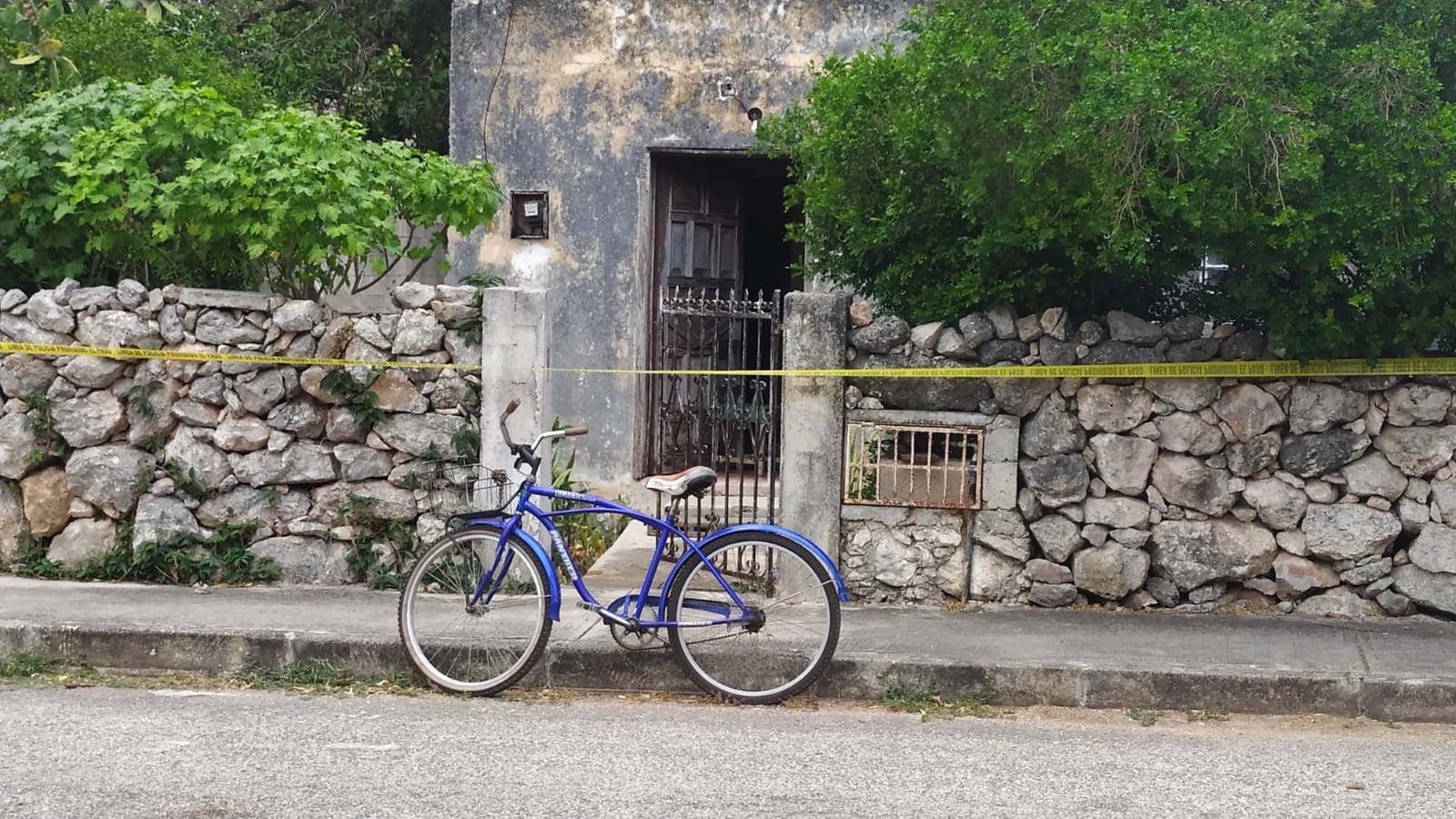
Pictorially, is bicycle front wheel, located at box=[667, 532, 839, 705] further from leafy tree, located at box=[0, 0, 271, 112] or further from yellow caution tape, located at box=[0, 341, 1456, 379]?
leafy tree, located at box=[0, 0, 271, 112]

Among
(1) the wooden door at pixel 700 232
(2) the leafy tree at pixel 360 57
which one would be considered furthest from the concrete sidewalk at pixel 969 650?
(2) the leafy tree at pixel 360 57

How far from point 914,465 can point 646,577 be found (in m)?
1.81

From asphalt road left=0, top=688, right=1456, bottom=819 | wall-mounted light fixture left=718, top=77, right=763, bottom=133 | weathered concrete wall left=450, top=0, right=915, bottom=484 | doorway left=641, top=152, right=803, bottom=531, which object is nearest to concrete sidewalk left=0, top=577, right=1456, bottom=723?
asphalt road left=0, top=688, right=1456, bottom=819

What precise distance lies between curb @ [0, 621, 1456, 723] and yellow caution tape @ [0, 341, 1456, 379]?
5.22 ft

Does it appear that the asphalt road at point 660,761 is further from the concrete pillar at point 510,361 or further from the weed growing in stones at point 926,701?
the concrete pillar at point 510,361

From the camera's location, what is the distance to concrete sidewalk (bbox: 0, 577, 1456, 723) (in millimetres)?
6258

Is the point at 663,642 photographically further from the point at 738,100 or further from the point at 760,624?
the point at 738,100

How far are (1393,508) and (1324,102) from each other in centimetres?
208

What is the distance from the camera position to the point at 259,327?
794cm

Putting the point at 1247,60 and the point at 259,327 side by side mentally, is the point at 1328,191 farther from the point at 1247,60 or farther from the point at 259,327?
the point at 259,327

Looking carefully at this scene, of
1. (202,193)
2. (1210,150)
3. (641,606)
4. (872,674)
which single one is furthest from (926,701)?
(202,193)

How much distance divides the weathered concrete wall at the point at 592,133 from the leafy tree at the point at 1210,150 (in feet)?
12.9

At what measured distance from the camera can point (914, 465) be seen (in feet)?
24.8

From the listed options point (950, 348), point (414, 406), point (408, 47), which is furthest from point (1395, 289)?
point (408, 47)
